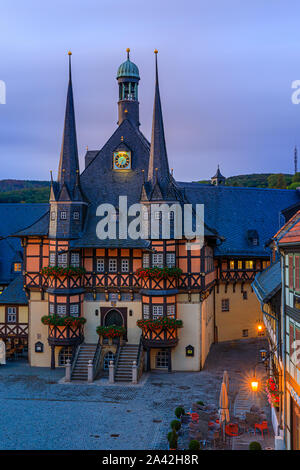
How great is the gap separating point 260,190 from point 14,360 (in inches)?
1052

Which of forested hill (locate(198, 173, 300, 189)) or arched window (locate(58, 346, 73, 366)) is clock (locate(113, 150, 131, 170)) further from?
forested hill (locate(198, 173, 300, 189))

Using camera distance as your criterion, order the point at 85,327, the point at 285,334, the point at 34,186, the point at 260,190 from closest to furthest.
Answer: the point at 285,334, the point at 85,327, the point at 260,190, the point at 34,186

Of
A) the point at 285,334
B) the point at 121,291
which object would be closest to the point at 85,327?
the point at 121,291

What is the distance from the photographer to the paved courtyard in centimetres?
2161

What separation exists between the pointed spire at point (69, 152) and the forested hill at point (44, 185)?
61.9m

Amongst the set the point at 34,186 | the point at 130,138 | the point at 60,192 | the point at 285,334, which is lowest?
the point at 285,334

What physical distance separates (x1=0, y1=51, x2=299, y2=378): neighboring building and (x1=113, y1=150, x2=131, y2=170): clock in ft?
0.24

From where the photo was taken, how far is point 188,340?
3341 centimetres

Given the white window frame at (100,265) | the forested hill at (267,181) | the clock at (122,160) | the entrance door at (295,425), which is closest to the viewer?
the entrance door at (295,425)

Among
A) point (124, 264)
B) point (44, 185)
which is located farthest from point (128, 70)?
point (44, 185)

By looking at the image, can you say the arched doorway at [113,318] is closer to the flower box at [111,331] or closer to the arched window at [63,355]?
the flower box at [111,331]

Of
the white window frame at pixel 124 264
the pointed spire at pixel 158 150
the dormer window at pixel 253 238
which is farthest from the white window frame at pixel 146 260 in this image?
the dormer window at pixel 253 238

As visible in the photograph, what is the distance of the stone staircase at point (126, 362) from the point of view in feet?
102

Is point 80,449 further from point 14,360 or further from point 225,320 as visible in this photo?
point 225,320
